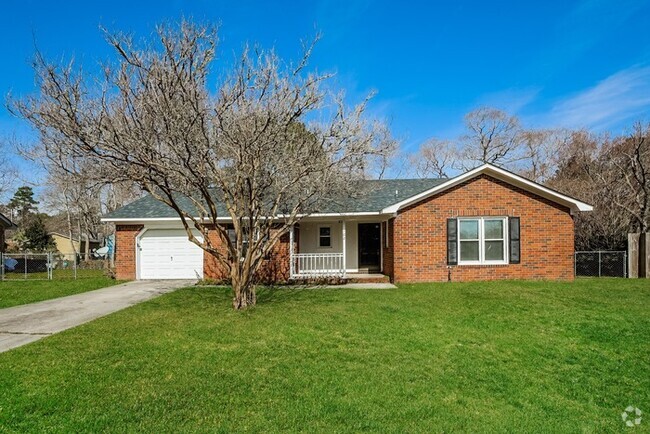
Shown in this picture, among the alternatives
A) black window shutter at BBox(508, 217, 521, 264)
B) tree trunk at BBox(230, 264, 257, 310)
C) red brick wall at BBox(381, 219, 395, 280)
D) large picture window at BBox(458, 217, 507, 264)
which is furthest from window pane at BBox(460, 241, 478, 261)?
tree trunk at BBox(230, 264, 257, 310)

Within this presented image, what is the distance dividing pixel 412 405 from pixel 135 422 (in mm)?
2645

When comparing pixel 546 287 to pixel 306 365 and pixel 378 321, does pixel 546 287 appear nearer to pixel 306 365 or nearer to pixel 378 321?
pixel 378 321

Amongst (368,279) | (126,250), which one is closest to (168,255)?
(126,250)

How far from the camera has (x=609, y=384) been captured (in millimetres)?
4703

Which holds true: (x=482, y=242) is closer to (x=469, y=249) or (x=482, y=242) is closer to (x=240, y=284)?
(x=469, y=249)

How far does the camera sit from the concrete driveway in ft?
23.0

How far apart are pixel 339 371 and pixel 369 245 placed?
466 inches

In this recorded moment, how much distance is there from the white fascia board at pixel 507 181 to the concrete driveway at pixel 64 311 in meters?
8.12

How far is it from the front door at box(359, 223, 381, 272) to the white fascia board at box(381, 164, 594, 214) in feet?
11.2

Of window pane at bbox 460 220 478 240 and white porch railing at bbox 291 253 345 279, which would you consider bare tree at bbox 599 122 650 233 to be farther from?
white porch railing at bbox 291 253 345 279

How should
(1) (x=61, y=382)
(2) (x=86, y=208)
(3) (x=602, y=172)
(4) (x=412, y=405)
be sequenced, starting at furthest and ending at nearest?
(2) (x=86, y=208) < (3) (x=602, y=172) < (1) (x=61, y=382) < (4) (x=412, y=405)

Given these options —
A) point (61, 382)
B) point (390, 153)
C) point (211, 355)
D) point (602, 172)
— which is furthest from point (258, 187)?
point (602, 172)

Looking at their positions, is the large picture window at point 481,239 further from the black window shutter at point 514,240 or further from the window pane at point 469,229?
the black window shutter at point 514,240

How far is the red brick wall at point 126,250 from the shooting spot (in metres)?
15.4
